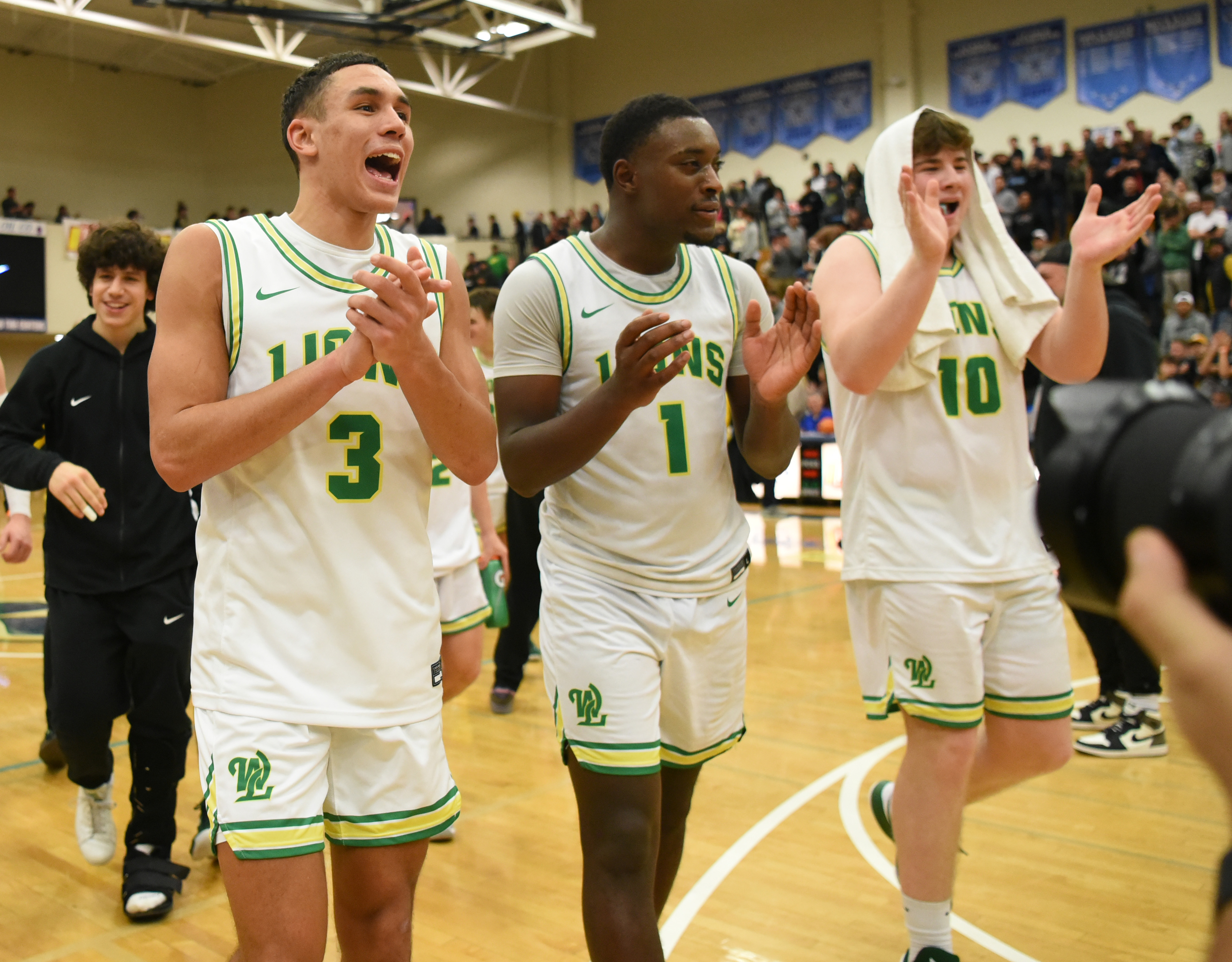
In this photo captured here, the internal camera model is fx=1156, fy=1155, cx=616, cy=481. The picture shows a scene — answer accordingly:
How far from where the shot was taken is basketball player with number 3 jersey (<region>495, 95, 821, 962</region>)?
2525 mm

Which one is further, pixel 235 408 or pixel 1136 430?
pixel 235 408

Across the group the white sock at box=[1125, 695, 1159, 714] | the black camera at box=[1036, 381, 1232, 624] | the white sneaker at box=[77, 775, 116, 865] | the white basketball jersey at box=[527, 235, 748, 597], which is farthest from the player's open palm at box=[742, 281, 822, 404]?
the white sock at box=[1125, 695, 1159, 714]

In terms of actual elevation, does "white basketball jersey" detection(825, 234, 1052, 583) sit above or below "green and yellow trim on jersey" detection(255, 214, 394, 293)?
below

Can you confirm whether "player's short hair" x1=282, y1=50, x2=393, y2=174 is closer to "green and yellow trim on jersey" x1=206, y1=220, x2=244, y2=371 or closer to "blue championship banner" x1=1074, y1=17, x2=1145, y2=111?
"green and yellow trim on jersey" x1=206, y1=220, x2=244, y2=371

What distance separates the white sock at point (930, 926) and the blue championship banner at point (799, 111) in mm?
21005

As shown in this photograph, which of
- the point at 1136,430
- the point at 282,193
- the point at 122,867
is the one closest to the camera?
the point at 1136,430

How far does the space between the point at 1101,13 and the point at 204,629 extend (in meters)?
20.4

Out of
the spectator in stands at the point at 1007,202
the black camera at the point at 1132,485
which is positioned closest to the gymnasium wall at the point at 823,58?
the spectator in stands at the point at 1007,202

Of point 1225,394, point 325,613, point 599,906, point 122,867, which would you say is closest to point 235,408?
point 325,613

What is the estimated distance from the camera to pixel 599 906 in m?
2.42

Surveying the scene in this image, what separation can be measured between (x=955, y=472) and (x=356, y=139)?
170 cm

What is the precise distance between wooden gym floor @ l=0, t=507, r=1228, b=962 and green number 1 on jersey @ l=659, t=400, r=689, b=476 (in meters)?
1.49

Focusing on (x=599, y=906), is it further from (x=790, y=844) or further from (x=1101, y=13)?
(x=1101, y=13)

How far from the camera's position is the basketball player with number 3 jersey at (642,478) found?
253 centimetres
